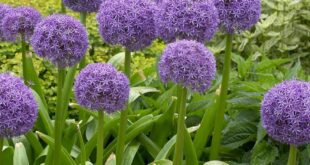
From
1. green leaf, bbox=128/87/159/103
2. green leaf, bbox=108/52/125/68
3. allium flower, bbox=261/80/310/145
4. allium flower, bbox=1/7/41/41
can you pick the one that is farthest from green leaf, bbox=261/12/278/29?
allium flower, bbox=261/80/310/145

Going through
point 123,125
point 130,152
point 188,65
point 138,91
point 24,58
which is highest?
point 188,65

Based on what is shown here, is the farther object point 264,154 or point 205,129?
point 205,129

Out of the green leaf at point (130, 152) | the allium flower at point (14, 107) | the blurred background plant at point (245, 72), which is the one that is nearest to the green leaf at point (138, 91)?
the blurred background plant at point (245, 72)

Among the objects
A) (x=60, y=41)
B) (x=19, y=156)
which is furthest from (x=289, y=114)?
(x=19, y=156)

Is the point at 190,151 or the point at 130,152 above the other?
the point at 190,151

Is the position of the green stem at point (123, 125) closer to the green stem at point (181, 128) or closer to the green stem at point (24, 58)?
the green stem at point (181, 128)

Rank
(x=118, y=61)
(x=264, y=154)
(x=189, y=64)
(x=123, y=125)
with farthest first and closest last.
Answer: (x=118, y=61) → (x=264, y=154) → (x=123, y=125) → (x=189, y=64)

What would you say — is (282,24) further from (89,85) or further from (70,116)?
(89,85)

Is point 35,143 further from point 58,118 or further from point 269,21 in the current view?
point 269,21
